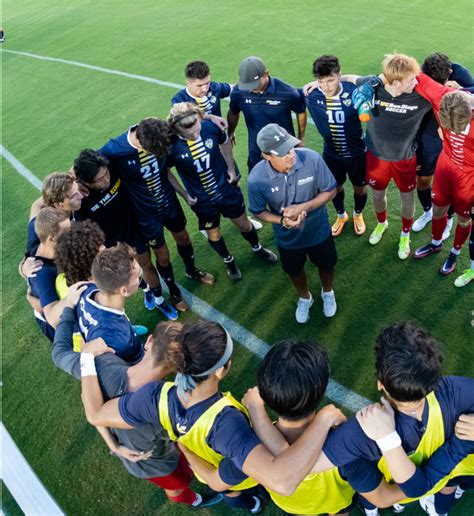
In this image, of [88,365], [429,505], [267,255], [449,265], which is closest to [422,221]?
[449,265]

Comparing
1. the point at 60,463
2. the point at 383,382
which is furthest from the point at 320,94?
the point at 60,463

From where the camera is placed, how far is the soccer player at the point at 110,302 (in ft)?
9.02

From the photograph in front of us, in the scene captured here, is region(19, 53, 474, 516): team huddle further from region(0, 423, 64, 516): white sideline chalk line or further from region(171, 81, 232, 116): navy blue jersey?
region(0, 423, 64, 516): white sideline chalk line

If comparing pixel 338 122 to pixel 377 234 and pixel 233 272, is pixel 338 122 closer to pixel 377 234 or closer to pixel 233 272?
pixel 377 234

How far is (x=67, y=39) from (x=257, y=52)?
8543mm

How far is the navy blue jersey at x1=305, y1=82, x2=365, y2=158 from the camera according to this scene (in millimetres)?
4449

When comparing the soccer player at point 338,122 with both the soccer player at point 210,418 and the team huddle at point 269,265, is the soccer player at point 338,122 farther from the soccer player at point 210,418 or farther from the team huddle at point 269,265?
the soccer player at point 210,418

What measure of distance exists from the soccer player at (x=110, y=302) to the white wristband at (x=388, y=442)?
1.64 m

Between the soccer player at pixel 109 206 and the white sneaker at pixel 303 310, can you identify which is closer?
the soccer player at pixel 109 206

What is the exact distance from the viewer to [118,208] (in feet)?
14.1

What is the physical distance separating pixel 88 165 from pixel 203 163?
1107 millimetres

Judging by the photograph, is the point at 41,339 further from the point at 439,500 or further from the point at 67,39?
the point at 67,39

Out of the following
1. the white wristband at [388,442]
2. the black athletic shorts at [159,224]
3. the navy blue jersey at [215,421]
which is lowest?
the black athletic shorts at [159,224]

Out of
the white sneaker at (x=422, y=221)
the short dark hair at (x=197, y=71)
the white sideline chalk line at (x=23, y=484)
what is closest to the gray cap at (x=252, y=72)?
the short dark hair at (x=197, y=71)
